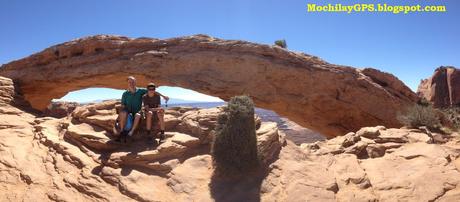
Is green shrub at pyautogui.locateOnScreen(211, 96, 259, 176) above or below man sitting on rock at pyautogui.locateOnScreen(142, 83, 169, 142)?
below

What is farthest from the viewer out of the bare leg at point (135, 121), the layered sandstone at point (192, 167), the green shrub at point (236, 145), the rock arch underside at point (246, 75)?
the rock arch underside at point (246, 75)

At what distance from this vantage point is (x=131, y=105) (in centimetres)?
970

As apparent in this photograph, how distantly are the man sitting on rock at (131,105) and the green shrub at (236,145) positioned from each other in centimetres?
248

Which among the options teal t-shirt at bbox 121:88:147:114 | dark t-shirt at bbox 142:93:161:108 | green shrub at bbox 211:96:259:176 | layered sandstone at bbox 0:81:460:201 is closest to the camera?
layered sandstone at bbox 0:81:460:201

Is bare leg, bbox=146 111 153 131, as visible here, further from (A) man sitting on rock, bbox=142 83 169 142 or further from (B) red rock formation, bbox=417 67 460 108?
(B) red rock formation, bbox=417 67 460 108

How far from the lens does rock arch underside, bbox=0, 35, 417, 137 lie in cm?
1977

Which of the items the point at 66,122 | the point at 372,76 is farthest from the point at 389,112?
the point at 66,122

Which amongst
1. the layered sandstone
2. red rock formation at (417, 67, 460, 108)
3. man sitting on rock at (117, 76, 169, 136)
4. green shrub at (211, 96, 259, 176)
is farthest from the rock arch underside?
red rock formation at (417, 67, 460, 108)

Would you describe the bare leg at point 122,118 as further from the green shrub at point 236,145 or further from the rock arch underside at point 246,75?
the rock arch underside at point 246,75

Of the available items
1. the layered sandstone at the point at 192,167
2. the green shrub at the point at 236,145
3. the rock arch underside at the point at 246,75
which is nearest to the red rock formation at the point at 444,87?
the rock arch underside at the point at 246,75

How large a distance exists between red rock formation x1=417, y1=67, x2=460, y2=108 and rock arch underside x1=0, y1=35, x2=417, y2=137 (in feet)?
76.7

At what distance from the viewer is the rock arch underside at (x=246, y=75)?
19766 mm

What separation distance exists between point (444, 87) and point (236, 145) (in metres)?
40.9

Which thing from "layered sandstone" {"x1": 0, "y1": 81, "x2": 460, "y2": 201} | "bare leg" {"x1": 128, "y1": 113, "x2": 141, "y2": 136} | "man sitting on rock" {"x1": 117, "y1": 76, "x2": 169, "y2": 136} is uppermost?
"man sitting on rock" {"x1": 117, "y1": 76, "x2": 169, "y2": 136}
